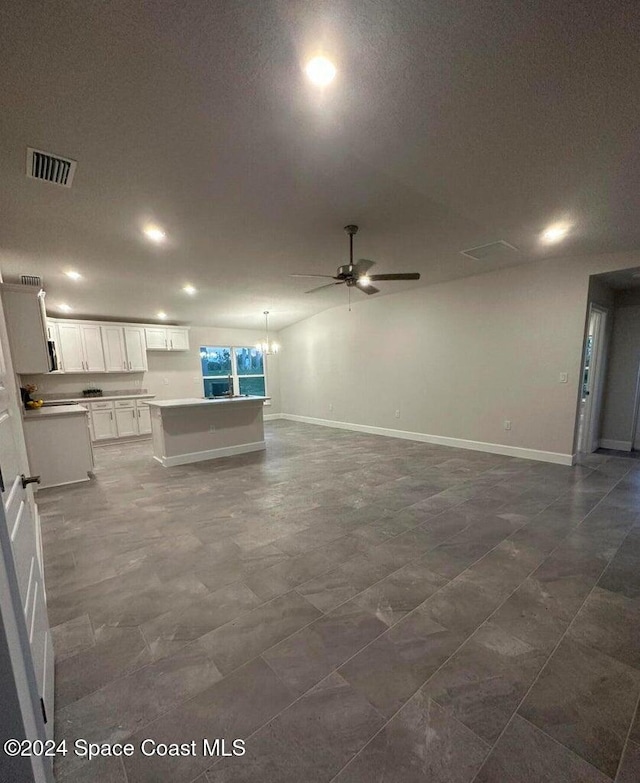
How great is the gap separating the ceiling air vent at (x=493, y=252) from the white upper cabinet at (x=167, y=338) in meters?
6.02

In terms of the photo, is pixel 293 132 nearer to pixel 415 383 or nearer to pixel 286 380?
pixel 415 383

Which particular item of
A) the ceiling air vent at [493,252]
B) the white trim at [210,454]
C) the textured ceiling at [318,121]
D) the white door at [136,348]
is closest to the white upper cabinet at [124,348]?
the white door at [136,348]

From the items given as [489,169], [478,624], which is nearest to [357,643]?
[478,624]

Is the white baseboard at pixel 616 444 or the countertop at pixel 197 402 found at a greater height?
the countertop at pixel 197 402

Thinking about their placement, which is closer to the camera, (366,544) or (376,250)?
(366,544)

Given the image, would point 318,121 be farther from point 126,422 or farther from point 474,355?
point 126,422

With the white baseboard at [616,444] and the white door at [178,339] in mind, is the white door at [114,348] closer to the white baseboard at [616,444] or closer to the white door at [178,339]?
the white door at [178,339]

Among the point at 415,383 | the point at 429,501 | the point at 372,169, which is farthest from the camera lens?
the point at 415,383

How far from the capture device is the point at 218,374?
851cm

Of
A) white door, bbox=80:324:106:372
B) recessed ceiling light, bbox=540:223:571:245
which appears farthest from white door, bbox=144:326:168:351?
recessed ceiling light, bbox=540:223:571:245

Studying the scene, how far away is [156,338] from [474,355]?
20.9ft

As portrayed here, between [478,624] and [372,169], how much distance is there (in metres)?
2.97

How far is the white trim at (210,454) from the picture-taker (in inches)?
190

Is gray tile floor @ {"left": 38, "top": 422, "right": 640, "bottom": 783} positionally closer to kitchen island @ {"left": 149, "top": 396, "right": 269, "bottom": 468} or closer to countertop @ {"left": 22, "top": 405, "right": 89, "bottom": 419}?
countertop @ {"left": 22, "top": 405, "right": 89, "bottom": 419}
